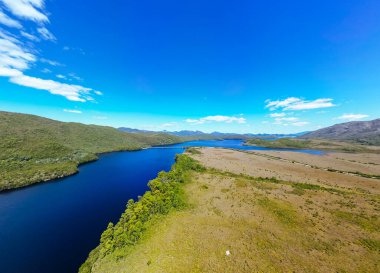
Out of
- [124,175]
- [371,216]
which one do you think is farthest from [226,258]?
[124,175]

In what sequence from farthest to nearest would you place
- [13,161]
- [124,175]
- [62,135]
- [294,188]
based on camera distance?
[62,135]
[124,175]
[13,161]
[294,188]

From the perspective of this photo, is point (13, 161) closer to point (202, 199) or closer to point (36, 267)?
point (36, 267)

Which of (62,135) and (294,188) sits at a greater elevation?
(62,135)

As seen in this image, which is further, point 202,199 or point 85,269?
point 202,199

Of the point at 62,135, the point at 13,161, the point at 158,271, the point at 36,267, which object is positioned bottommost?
the point at 36,267

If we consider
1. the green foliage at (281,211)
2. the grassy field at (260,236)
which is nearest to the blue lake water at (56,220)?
the grassy field at (260,236)

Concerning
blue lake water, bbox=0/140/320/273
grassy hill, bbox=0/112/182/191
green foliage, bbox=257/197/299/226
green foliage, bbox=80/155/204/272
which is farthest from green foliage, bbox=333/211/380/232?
grassy hill, bbox=0/112/182/191

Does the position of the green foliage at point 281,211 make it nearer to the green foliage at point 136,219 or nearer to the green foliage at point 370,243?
the green foliage at point 370,243
